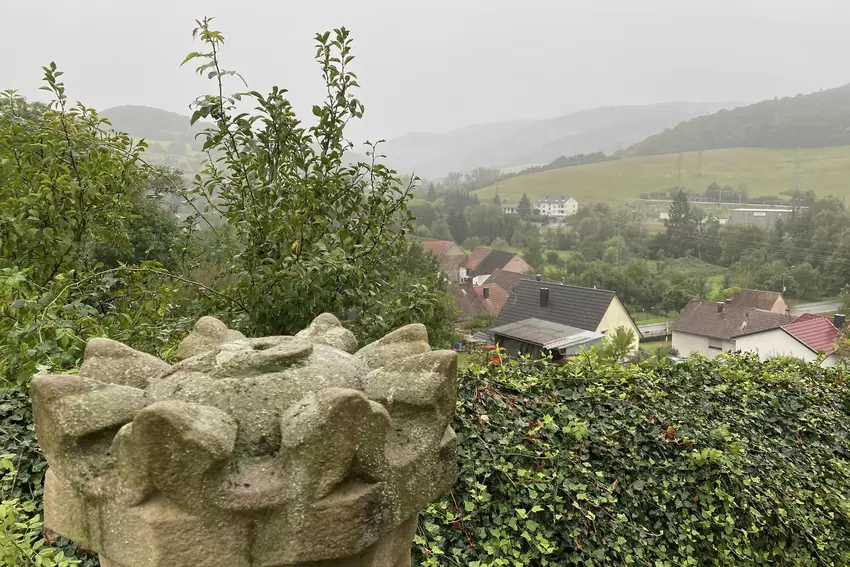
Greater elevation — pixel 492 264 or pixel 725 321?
pixel 725 321

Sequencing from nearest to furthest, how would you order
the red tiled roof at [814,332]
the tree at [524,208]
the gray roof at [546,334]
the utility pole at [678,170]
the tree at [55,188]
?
the tree at [55,188] < the gray roof at [546,334] < the red tiled roof at [814,332] < the tree at [524,208] < the utility pole at [678,170]

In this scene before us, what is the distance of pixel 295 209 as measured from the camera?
3273mm

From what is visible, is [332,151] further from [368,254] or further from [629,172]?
[629,172]

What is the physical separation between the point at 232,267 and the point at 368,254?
920 mm

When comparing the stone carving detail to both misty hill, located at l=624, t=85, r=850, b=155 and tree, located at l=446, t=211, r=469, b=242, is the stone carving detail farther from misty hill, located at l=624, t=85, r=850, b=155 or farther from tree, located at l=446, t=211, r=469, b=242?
misty hill, located at l=624, t=85, r=850, b=155

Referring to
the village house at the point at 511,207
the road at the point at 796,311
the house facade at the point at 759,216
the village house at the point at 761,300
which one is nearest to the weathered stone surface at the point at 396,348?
the road at the point at 796,311

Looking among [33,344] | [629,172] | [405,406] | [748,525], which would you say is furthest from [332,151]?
[629,172]

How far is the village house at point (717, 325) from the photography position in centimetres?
2038

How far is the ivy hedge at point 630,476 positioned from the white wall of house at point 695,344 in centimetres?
1870

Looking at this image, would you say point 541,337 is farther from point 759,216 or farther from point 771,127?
point 771,127

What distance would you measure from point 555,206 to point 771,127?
46.7 meters

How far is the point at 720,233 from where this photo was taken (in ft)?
138

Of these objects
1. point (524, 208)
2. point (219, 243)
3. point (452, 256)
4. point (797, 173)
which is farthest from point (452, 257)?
point (797, 173)

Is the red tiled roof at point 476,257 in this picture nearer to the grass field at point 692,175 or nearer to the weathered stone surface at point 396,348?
the grass field at point 692,175
